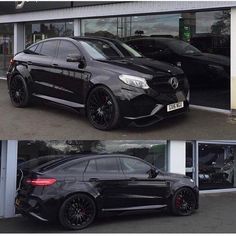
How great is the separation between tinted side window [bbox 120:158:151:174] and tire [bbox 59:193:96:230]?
107cm

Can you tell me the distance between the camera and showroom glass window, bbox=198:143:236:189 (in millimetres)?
13250

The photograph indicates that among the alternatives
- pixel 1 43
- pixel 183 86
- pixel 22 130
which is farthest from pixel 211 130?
pixel 1 43

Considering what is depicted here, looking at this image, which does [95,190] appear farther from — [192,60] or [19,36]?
[19,36]

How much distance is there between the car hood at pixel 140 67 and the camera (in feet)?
26.0

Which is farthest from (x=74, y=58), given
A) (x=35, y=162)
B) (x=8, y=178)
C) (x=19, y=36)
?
(x=19, y=36)

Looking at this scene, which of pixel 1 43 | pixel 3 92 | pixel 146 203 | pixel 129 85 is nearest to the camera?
pixel 129 85

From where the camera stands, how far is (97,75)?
26.7 feet

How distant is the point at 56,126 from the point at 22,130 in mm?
692

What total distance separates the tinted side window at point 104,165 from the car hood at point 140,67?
Result: 5.83ft

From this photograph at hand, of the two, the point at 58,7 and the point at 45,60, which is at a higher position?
the point at 58,7

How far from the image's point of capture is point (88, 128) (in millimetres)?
8578

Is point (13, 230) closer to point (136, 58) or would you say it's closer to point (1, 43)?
point (136, 58)

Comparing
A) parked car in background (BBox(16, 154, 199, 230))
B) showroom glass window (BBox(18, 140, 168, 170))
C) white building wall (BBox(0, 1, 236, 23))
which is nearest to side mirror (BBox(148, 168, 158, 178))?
parked car in background (BBox(16, 154, 199, 230))

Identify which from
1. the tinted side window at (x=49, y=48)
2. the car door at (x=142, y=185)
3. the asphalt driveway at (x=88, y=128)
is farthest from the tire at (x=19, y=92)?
the car door at (x=142, y=185)
